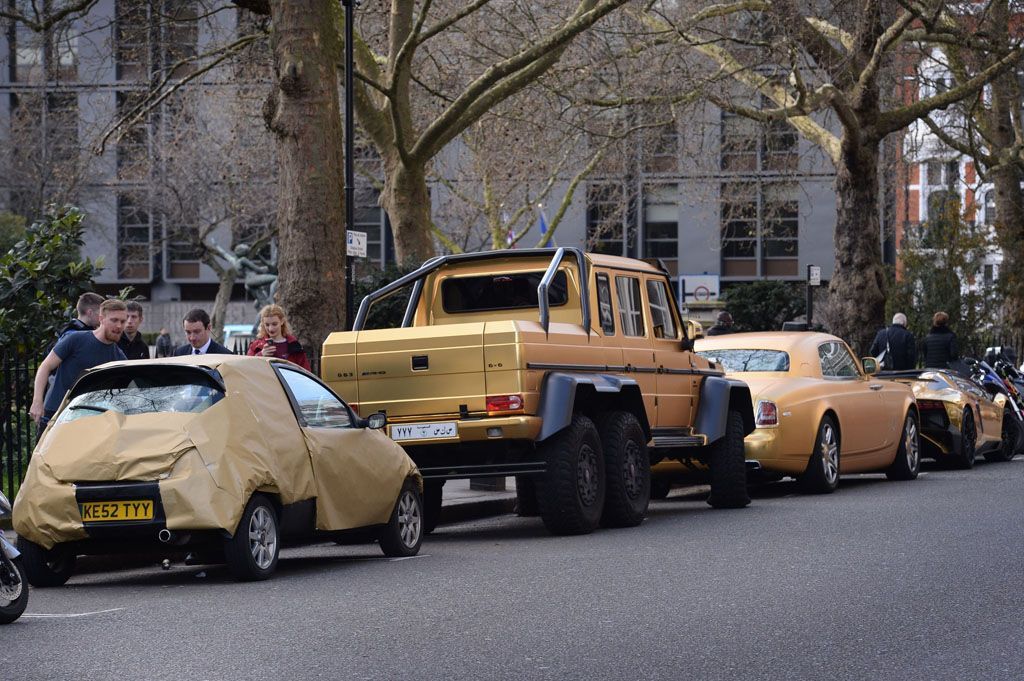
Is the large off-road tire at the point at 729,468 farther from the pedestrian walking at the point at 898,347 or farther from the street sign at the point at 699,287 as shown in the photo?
the street sign at the point at 699,287

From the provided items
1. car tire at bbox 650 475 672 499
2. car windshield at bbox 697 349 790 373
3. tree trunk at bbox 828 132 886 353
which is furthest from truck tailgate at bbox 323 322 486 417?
tree trunk at bbox 828 132 886 353

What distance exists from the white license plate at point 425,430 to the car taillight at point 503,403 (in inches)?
12.9

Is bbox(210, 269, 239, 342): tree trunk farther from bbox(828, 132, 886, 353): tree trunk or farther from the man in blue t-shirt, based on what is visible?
the man in blue t-shirt

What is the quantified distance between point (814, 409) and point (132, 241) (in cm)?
5197

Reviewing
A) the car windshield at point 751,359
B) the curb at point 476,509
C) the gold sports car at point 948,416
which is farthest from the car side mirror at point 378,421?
the gold sports car at point 948,416

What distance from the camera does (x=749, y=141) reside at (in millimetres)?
30109

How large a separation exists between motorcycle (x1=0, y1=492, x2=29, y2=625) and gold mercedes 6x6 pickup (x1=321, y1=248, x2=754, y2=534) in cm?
464

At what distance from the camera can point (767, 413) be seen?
16.2 meters

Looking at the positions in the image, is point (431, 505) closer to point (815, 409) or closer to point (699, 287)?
point (815, 409)

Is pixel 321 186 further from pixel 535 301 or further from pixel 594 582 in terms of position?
pixel 594 582

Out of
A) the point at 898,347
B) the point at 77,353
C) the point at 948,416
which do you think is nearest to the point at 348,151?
the point at 77,353

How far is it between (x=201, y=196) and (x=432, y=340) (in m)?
42.5

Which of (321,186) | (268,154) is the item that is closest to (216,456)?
(321,186)

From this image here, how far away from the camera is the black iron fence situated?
14.3 m
